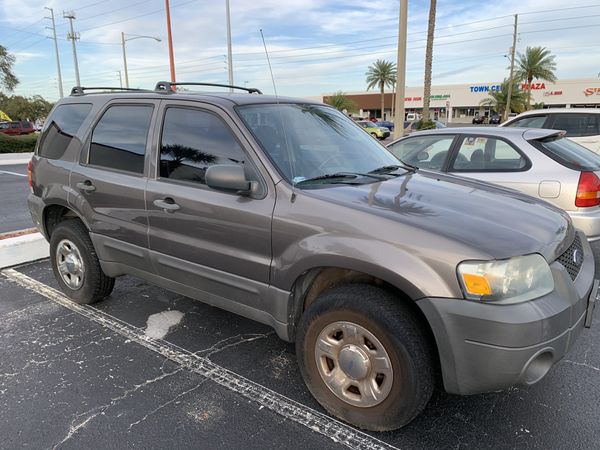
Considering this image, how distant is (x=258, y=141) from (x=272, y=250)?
2.34ft

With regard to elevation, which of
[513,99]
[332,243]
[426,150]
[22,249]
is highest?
[513,99]

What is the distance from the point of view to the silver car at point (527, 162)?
4.77 metres

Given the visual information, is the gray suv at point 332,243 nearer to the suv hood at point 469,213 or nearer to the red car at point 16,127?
the suv hood at point 469,213

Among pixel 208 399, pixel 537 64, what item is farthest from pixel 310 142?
pixel 537 64

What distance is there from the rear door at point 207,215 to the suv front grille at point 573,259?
1.66 metres

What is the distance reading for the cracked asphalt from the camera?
8.24 feet

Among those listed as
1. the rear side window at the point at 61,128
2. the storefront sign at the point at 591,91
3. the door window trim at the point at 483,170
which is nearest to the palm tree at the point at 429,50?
the door window trim at the point at 483,170

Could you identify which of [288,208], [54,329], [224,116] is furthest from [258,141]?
[54,329]

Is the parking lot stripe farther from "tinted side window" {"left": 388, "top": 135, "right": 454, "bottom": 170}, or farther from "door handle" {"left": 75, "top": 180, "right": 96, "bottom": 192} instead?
"tinted side window" {"left": 388, "top": 135, "right": 454, "bottom": 170}

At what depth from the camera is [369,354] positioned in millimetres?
2449

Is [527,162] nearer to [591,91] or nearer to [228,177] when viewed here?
[228,177]

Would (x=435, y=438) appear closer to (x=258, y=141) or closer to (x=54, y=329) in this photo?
(x=258, y=141)

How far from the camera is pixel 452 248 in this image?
218cm

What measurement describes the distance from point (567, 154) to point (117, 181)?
4.61 metres
